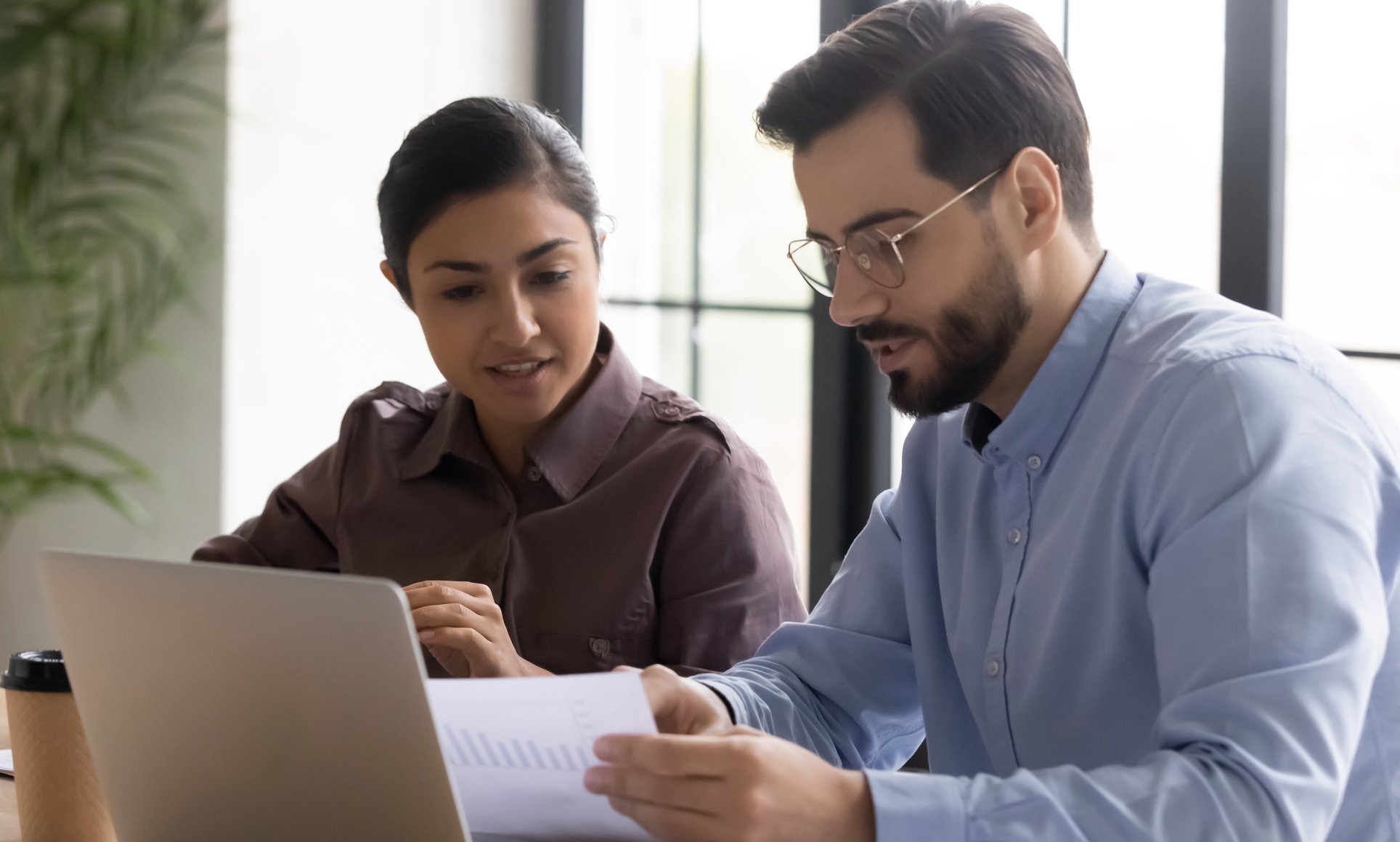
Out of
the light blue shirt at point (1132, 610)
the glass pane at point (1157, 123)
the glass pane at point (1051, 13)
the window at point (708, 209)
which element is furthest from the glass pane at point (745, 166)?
the light blue shirt at point (1132, 610)

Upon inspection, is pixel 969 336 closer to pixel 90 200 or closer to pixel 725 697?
pixel 725 697

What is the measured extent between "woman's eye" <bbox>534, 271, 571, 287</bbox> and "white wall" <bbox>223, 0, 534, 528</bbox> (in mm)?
1416

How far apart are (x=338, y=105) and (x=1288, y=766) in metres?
2.65

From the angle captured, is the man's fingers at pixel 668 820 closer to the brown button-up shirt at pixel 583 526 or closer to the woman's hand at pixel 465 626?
the woman's hand at pixel 465 626

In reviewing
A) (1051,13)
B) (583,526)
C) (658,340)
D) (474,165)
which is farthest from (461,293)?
(658,340)

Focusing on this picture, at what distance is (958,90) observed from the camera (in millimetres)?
1276

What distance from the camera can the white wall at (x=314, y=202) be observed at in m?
2.98

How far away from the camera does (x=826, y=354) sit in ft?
9.66

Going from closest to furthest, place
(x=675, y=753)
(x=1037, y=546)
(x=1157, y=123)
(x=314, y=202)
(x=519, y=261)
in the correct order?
(x=675, y=753)
(x=1037, y=546)
(x=519, y=261)
(x=1157, y=123)
(x=314, y=202)

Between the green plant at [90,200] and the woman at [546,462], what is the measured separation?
1284 mm

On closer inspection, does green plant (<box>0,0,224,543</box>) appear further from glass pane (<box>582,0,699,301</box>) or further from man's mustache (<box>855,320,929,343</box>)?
man's mustache (<box>855,320,929,343</box>)

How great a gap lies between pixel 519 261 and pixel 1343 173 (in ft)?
4.48

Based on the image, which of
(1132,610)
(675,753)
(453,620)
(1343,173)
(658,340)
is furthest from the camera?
(658,340)

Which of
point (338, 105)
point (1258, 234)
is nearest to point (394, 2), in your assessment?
point (338, 105)
